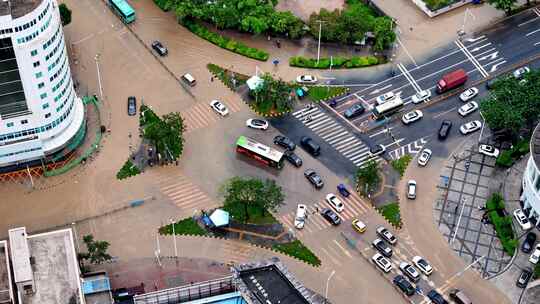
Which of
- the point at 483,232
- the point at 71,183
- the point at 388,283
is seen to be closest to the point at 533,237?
the point at 483,232

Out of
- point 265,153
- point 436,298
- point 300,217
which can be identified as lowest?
point 436,298

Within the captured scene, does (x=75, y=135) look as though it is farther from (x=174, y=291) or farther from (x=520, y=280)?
(x=520, y=280)

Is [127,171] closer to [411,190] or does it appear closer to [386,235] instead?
[386,235]

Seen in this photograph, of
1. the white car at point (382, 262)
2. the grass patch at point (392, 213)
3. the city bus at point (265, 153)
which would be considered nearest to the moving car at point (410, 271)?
the white car at point (382, 262)

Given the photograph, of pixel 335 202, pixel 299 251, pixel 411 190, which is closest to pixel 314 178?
pixel 335 202

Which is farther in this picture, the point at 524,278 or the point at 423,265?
the point at 423,265

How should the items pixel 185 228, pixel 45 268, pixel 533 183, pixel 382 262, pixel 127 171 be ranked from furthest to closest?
pixel 127 171, pixel 185 228, pixel 533 183, pixel 382 262, pixel 45 268
